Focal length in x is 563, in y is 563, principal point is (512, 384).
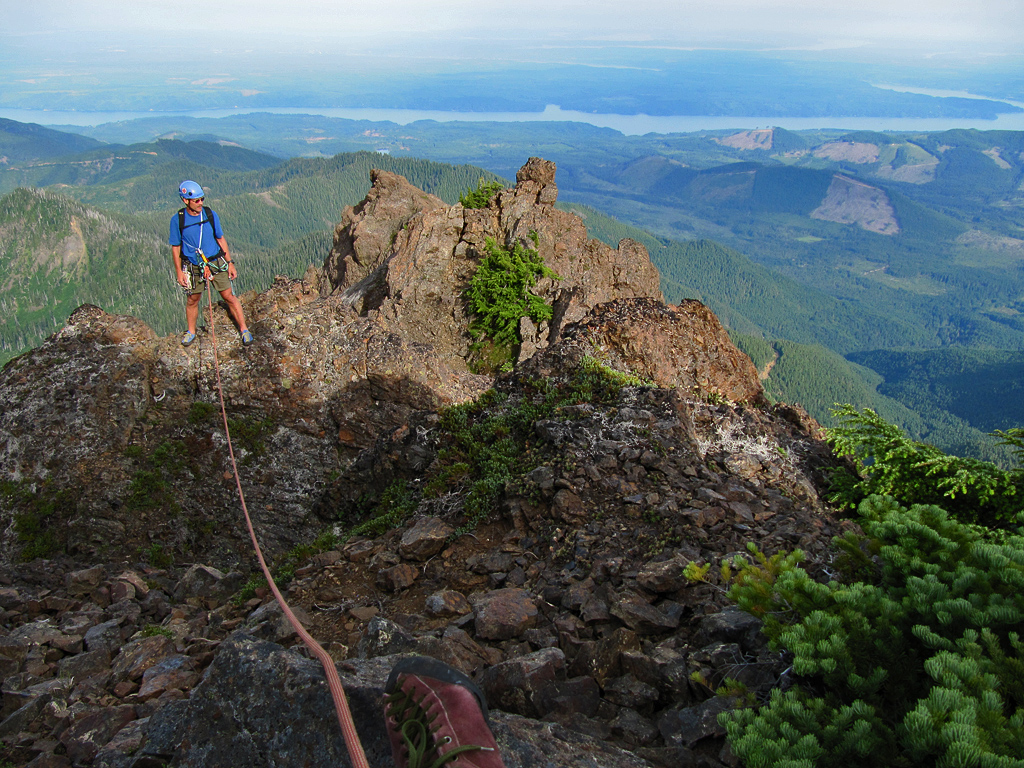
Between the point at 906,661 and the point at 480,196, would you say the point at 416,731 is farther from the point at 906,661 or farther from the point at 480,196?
the point at 480,196

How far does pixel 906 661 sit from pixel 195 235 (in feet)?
43.3

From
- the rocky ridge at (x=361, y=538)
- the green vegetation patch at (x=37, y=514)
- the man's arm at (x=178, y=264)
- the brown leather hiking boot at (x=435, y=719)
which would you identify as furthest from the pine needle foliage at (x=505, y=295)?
the brown leather hiking boot at (x=435, y=719)

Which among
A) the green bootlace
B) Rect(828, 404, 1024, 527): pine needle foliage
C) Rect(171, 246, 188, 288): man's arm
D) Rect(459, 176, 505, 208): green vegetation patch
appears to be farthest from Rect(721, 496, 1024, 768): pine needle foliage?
Rect(459, 176, 505, 208): green vegetation patch

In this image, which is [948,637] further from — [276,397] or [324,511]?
[276,397]

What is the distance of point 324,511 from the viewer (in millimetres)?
11828

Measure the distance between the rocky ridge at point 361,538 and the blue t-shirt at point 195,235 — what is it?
271cm

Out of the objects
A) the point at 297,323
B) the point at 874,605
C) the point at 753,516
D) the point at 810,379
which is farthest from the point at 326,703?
the point at 810,379

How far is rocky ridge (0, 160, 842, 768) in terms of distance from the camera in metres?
4.41

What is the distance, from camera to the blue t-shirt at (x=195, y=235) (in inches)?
457

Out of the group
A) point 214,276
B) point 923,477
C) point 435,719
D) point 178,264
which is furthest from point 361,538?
point 923,477

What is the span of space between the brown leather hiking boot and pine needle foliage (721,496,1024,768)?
157 cm

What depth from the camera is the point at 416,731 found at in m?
3.49

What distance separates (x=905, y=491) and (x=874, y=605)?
6090mm

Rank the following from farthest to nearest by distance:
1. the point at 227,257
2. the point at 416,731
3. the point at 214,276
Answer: the point at 227,257 < the point at 214,276 < the point at 416,731
